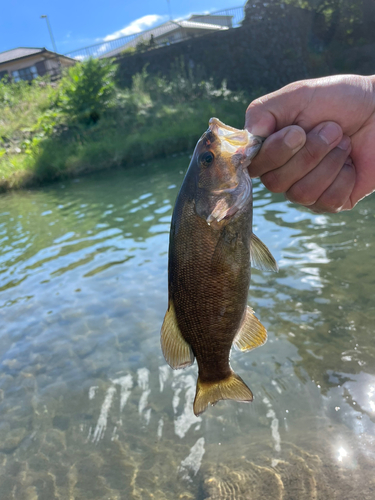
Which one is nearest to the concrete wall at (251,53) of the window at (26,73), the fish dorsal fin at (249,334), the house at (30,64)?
the house at (30,64)

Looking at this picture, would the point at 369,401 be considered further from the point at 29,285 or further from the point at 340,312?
the point at 29,285

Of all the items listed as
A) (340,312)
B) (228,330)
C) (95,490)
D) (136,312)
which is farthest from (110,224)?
(228,330)

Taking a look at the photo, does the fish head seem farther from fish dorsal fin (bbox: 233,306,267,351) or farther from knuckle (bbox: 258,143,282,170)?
fish dorsal fin (bbox: 233,306,267,351)

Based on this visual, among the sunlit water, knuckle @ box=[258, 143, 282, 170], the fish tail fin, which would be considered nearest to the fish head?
knuckle @ box=[258, 143, 282, 170]

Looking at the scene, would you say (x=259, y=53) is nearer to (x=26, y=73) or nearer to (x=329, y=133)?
(x=26, y=73)

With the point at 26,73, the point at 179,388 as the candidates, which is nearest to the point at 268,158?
the point at 179,388

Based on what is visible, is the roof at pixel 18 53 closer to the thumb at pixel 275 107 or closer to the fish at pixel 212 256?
the thumb at pixel 275 107
